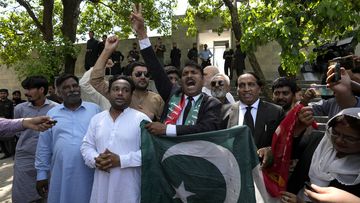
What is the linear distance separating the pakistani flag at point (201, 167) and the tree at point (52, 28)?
340 inches

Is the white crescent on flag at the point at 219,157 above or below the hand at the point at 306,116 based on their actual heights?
below

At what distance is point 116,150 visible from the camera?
3.17 metres

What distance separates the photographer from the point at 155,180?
3.19m

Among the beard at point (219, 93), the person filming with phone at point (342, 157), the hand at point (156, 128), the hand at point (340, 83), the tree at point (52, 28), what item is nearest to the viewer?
the person filming with phone at point (342, 157)

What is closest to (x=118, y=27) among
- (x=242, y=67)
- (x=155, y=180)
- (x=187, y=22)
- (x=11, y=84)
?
(x=187, y=22)

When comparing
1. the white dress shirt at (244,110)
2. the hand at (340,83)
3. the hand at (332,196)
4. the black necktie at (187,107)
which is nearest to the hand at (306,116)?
the hand at (340,83)

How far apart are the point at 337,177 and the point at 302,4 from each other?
2410 mm

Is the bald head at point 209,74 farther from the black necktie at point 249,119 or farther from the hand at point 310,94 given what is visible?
the hand at point 310,94

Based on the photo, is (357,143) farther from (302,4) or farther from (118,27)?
(118,27)

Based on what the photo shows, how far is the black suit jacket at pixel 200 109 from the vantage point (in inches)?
126

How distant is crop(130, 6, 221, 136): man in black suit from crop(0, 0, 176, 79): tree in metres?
7.99

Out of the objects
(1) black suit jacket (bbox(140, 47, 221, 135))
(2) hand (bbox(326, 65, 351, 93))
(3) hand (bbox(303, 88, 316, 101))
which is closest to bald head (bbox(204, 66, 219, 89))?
(1) black suit jacket (bbox(140, 47, 221, 135))

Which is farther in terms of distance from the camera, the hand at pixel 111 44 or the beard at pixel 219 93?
the beard at pixel 219 93

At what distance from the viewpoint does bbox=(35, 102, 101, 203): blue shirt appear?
11.4ft
